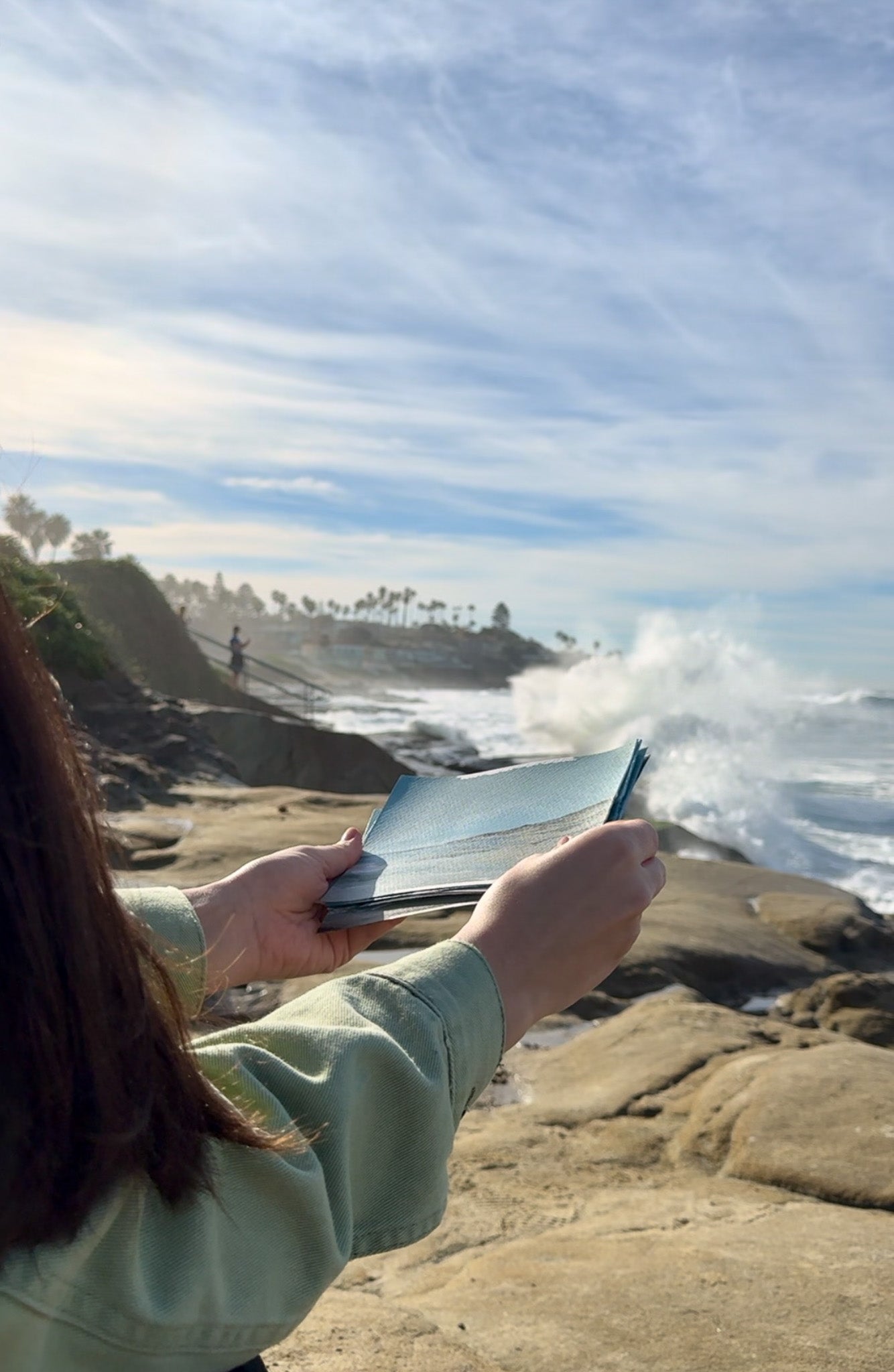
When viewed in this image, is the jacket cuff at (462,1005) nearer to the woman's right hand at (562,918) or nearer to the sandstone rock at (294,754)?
the woman's right hand at (562,918)

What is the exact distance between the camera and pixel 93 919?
0.82m

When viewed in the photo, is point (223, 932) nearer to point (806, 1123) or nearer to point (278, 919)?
point (278, 919)

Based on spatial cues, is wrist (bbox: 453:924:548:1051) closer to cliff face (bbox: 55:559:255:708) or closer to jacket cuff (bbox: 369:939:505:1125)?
jacket cuff (bbox: 369:939:505:1125)

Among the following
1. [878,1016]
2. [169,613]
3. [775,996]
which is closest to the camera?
[878,1016]

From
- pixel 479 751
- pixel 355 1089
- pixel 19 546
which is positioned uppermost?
pixel 19 546

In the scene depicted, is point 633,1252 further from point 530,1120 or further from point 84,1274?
point 84,1274

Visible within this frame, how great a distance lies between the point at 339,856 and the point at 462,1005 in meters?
0.58

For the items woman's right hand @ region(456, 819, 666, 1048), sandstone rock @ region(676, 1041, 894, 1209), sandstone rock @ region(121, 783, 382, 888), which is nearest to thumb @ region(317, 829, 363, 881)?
woman's right hand @ region(456, 819, 666, 1048)

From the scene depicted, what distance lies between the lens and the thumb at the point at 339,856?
1.61 metres

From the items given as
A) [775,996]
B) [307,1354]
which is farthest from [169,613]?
[307,1354]

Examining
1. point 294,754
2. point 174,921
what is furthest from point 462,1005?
point 294,754

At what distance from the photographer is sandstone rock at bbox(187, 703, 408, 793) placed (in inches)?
586

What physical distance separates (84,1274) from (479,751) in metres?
21.2

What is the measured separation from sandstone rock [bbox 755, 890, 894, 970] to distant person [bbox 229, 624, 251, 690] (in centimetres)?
1513
